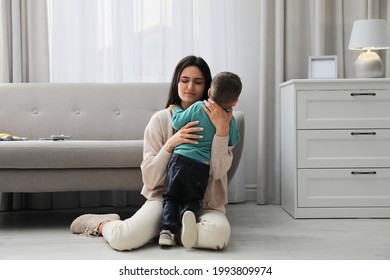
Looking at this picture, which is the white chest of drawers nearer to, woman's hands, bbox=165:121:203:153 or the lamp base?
the lamp base

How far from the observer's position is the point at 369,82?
2980 millimetres

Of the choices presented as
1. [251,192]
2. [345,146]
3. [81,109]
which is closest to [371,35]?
[345,146]

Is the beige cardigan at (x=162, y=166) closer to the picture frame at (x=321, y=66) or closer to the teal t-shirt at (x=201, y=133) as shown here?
the teal t-shirt at (x=201, y=133)

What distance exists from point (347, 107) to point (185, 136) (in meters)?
1.16

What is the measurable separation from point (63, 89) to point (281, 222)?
146cm

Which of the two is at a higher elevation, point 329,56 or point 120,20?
point 120,20

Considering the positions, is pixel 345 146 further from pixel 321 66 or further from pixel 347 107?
pixel 321 66

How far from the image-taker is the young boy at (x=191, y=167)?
7.13ft

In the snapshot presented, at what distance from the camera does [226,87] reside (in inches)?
85.0

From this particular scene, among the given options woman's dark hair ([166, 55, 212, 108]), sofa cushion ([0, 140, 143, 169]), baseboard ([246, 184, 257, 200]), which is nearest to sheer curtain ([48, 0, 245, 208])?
baseboard ([246, 184, 257, 200])

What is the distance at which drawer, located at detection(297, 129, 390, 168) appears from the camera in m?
2.98
